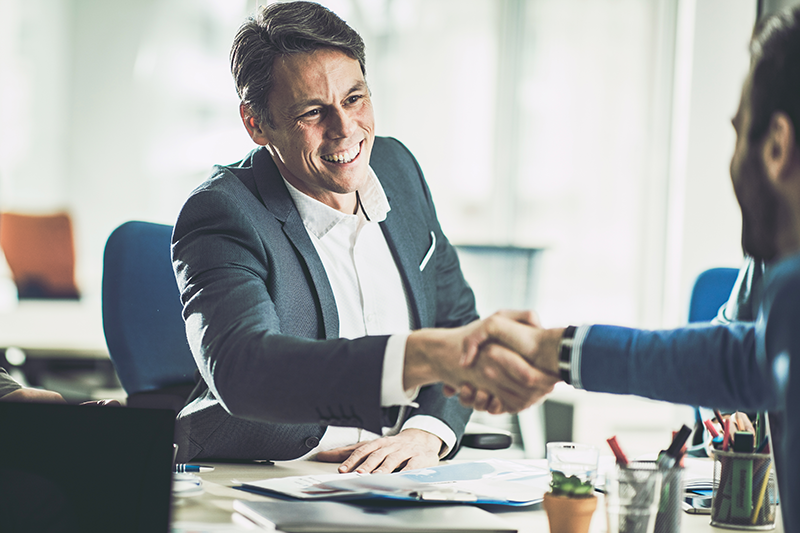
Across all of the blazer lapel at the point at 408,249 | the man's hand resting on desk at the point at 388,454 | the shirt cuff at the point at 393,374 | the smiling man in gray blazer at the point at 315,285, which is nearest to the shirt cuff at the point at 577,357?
the smiling man in gray blazer at the point at 315,285

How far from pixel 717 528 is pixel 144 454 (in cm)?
70

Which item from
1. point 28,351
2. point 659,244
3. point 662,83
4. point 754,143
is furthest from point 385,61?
point 754,143

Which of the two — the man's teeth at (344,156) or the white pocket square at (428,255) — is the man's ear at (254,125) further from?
Result: the white pocket square at (428,255)

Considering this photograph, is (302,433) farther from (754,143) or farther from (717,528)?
(754,143)

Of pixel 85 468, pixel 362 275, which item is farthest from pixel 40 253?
pixel 85 468

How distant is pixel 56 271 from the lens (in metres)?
5.05

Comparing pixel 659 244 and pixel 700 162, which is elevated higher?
pixel 700 162

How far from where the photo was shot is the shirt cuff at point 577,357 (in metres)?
0.93

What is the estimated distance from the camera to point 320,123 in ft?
4.96

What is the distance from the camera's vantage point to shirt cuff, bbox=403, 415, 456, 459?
1441mm

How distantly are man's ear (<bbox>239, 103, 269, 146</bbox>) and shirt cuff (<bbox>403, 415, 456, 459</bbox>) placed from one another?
652 mm

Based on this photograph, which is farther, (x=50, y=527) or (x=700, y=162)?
(x=700, y=162)

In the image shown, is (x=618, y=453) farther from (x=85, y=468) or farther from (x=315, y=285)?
(x=315, y=285)

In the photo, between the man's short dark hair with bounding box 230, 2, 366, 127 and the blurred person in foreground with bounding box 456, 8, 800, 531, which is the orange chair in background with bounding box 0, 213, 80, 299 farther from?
the blurred person in foreground with bounding box 456, 8, 800, 531
